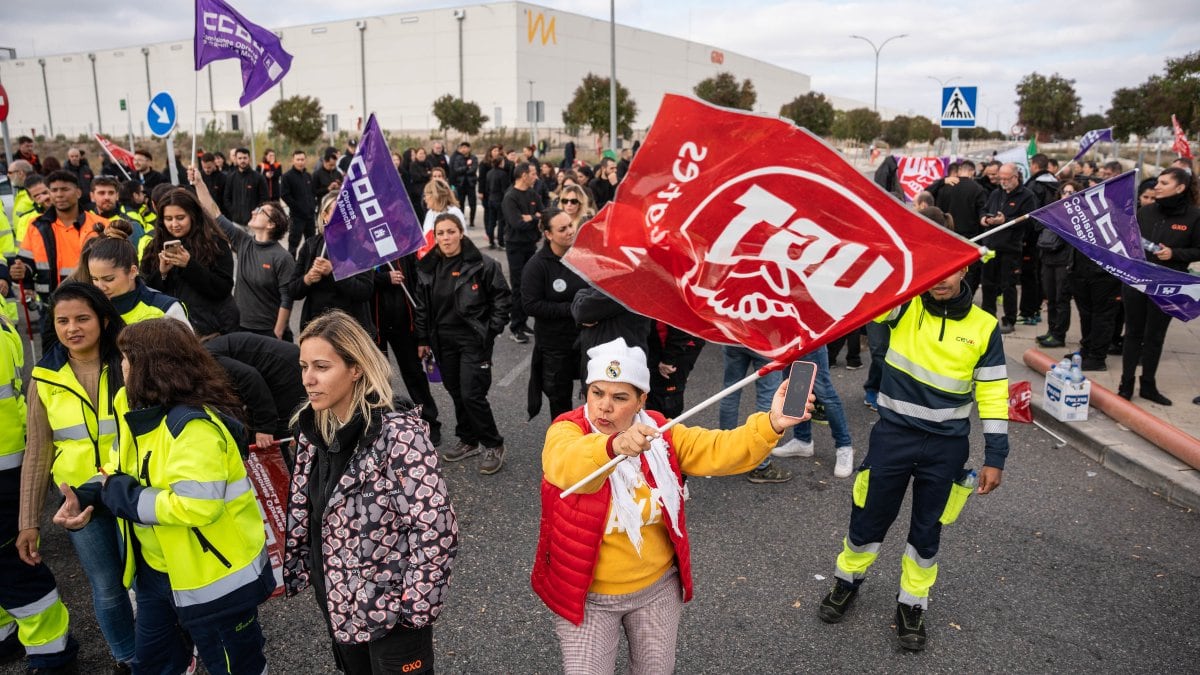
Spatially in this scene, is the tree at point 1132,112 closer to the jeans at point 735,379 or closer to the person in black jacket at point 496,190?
the person in black jacket at point 496,190

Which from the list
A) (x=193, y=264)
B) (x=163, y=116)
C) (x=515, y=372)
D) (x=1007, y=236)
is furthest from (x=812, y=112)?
(x=193, y=264)

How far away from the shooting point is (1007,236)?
973 cm

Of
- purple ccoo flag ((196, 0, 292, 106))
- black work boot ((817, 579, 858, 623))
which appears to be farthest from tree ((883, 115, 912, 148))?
black work boot ((817, 579, 858, 623))

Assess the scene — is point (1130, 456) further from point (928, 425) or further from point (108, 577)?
point (108, 577)

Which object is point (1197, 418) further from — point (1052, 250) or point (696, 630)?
point (696, 630)

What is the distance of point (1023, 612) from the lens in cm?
412

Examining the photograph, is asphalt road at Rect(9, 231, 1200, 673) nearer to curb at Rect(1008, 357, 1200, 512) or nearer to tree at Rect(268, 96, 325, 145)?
curb at Rect(1008, 357, 1200, 512)

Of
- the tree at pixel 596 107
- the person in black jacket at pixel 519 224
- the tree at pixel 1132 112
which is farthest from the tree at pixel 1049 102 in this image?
the person in black jacket at pixel 519 224

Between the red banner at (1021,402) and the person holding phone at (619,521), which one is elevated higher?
the person holding phone at (619,521)

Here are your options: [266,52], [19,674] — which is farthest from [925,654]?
[266,52]

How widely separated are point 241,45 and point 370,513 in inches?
232

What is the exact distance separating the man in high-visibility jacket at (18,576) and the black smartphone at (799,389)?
133 inches

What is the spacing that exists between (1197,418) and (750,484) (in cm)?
412

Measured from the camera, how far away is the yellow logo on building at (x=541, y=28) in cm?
6549
